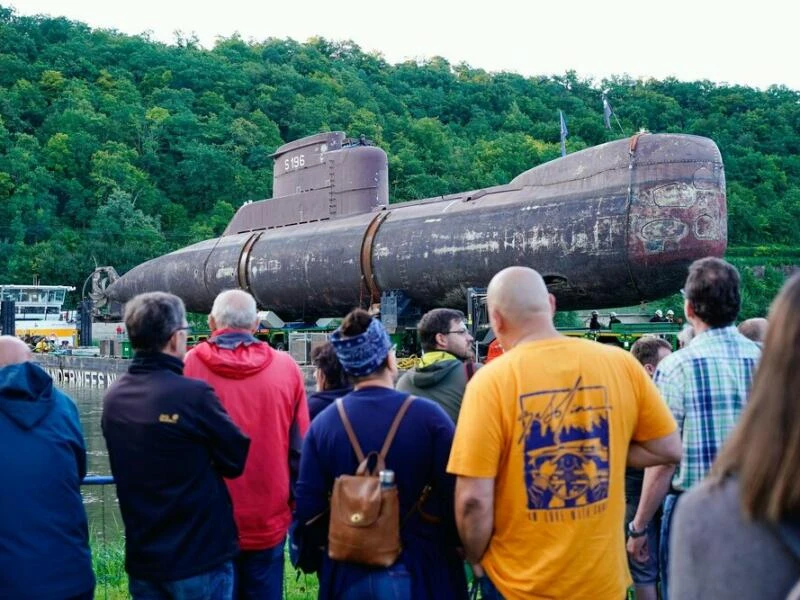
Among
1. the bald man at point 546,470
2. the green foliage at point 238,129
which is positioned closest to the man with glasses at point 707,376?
the bald man at point 546,470

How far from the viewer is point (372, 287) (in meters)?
20.5

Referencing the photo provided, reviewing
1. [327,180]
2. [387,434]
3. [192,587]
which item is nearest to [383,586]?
[387,434]

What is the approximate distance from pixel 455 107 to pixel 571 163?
69.8 m

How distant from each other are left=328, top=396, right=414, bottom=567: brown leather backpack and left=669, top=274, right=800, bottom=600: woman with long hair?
189 centimetres

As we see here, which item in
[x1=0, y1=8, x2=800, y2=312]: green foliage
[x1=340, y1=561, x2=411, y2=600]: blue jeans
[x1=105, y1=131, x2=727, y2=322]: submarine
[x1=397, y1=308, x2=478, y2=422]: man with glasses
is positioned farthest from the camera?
[x1=0, y1=8, x2=800, y2=312]: green foliage

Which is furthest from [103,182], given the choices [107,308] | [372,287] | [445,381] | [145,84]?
[445,381]

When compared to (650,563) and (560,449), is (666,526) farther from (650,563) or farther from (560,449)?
(560,449)

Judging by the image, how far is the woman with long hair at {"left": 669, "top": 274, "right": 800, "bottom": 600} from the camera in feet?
5.15

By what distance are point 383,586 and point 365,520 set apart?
1.04 ft

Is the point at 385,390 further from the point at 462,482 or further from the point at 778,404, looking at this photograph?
the point at 778,404


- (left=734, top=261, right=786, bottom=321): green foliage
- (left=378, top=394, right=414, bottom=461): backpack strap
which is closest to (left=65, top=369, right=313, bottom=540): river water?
(left=378, top=394, right=414, bottom=461): backpack strap

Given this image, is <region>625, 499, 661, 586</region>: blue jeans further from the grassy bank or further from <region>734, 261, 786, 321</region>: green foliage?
<region>734, 261, 786, 321</region>: green foliage

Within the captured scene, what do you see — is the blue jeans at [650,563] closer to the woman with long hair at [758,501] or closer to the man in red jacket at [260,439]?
the man in red jacket at [260,439]

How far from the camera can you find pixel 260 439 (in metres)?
4.64
